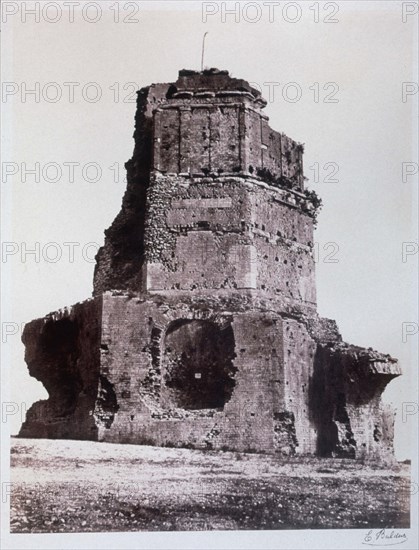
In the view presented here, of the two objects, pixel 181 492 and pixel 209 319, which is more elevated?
pixel 209 319

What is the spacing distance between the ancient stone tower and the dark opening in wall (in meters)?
0.04

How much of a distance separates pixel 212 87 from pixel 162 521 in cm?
1345

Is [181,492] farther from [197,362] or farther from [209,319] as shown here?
[209,319]

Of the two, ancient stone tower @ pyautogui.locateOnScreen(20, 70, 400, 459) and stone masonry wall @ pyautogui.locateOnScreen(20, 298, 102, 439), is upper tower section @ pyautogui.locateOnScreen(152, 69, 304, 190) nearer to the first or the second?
ancient stone tower @ pyautogui.locateOnScreen(20, 70, 400, 459)

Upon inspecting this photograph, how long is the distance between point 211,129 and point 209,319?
5.68 m

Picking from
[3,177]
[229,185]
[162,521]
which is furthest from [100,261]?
[162,521]

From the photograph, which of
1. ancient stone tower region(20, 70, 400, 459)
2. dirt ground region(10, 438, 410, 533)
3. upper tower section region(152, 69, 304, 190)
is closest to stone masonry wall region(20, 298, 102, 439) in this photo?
ancient stone tower region(20, 70, 400, 459)

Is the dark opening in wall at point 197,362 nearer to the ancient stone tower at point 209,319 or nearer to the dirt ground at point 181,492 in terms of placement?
the ancient stone tower at point 209,319

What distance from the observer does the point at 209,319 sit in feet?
97.6

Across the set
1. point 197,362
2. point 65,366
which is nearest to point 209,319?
point 197,362

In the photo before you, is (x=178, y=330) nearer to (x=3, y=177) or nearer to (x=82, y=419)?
(x=82, y=419)

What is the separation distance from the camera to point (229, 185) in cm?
3200

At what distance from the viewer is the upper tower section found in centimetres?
3219
